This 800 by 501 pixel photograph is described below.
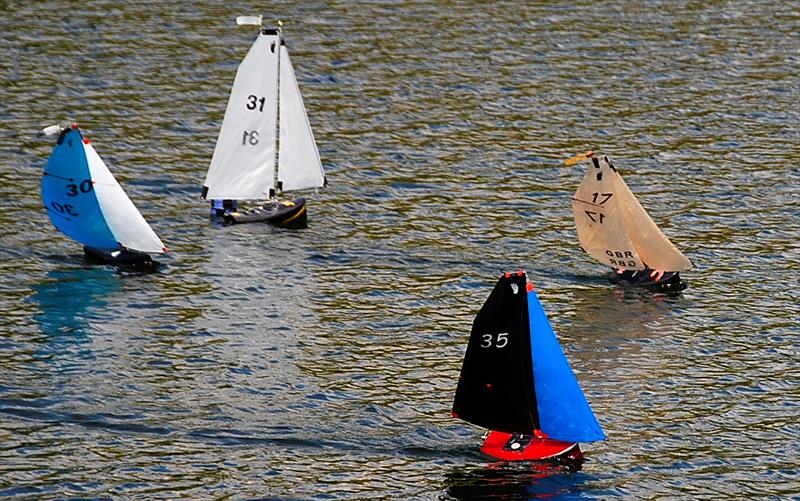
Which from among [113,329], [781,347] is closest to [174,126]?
[113,329]

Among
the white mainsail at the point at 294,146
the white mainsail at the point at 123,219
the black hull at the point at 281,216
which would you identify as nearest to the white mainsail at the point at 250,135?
the white mainsail at the point at 294,146

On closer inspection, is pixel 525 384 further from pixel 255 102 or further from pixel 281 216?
pixel 255 102

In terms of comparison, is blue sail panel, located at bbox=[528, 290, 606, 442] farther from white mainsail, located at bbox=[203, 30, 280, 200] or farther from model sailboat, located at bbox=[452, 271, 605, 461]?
white mainsail, located at bbox=[203, 30, 280, 200]

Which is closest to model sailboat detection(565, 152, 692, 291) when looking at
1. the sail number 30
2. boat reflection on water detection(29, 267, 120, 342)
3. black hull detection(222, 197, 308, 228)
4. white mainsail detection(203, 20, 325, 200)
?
black hull detection(222, 197, 308, 228)

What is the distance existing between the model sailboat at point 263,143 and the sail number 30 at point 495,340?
69.7 feet

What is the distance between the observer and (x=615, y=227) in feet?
183

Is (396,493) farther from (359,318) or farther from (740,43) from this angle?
(740,43)

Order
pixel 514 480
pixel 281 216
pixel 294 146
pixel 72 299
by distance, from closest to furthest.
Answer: pixel 514 480 < pixel 72 299 < pixel 281 216 < pixel 294 146

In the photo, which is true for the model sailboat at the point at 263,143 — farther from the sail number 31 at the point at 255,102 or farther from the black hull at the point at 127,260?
the black hull at the point at 127,260

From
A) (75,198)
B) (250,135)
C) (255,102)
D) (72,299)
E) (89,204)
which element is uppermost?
(255,102)

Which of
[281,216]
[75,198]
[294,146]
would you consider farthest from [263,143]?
[75,198]

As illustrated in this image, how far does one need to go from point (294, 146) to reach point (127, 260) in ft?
32.4

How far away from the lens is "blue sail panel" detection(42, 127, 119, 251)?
5609 cm

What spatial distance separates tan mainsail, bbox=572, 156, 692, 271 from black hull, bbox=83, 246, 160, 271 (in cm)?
1621
